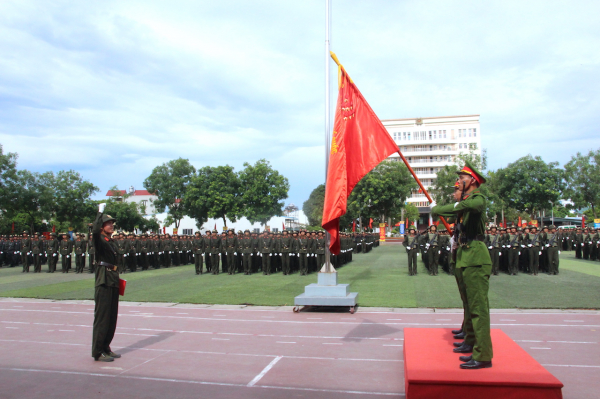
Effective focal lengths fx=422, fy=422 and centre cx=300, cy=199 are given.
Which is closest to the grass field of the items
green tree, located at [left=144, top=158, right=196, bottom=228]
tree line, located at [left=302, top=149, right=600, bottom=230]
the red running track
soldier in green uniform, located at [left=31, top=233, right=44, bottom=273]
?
the red running track

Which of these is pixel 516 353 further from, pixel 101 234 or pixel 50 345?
pixel 50 345

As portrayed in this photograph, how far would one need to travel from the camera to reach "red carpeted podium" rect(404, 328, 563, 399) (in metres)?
3.70

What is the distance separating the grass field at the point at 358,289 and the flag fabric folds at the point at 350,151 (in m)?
3.60

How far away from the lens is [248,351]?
6.40 meters

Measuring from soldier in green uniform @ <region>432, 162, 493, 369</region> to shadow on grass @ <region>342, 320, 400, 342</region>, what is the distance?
2.56 m

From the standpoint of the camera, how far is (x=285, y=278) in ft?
52.2

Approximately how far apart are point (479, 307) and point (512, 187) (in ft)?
94.1

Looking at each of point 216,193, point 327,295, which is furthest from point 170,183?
point 327,295

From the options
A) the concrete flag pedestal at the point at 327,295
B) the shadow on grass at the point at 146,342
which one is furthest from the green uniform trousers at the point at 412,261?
the shadow on grass at the point at 146,342

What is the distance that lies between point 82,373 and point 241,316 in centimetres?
413

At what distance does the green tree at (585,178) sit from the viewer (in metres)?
33.1

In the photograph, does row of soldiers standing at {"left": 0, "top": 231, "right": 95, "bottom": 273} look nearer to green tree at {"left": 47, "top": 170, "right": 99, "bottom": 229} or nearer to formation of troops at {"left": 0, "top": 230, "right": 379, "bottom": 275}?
formation of troops at {"left": 0, "top": 230, "right": 379, "bottom": 275}

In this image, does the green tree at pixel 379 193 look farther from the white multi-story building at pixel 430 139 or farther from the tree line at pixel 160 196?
the white multi-story building at pixel 430 139

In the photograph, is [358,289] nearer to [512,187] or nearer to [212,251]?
[212,251]
